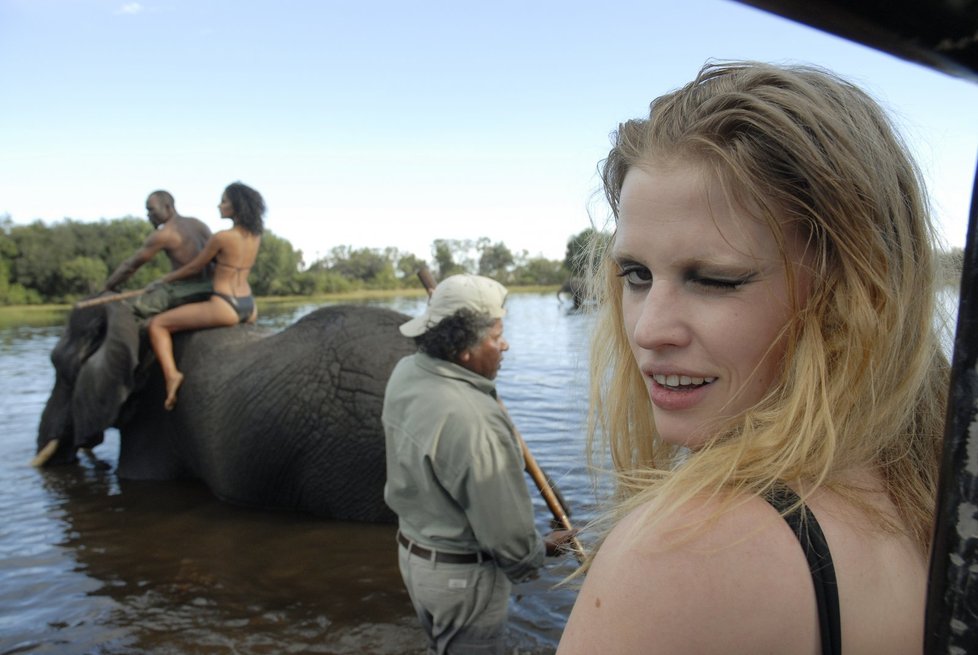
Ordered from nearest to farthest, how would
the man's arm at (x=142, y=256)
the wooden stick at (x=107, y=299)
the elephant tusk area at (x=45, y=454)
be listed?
the man's arm at (x=142, y=256) → the wooden stick at (x=107, y=299) → the elephant tusk area at (x=45, y=454)

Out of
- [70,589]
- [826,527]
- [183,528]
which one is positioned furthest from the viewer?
[183,528]

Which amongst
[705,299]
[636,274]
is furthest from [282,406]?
[705,299]

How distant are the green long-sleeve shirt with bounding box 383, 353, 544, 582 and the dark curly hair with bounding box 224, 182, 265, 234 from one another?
16.5 ft

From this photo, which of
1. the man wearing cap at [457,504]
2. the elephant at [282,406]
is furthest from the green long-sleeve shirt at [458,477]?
the elephant at [282,406]

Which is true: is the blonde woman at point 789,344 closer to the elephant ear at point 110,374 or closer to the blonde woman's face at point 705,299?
the blonde woman's face at point 705,299

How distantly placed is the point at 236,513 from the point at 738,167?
705 cm

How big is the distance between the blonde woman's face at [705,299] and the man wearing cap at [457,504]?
2258 mm

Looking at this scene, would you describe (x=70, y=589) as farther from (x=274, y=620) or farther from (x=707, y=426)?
(x=707, y=426)

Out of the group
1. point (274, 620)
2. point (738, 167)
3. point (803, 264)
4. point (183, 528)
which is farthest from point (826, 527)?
point (183, 528)

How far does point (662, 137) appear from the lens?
1266mm

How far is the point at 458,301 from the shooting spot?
3922mm

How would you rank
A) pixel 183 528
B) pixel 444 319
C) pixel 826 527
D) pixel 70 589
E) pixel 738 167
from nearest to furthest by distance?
1. pixel 826 527
2. pixel 738 167
3. pixel 444 319
4. pixel 70 589
5. pixel 183 528

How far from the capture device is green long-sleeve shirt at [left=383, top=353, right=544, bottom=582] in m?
3.39

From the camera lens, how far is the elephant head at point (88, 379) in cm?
848
